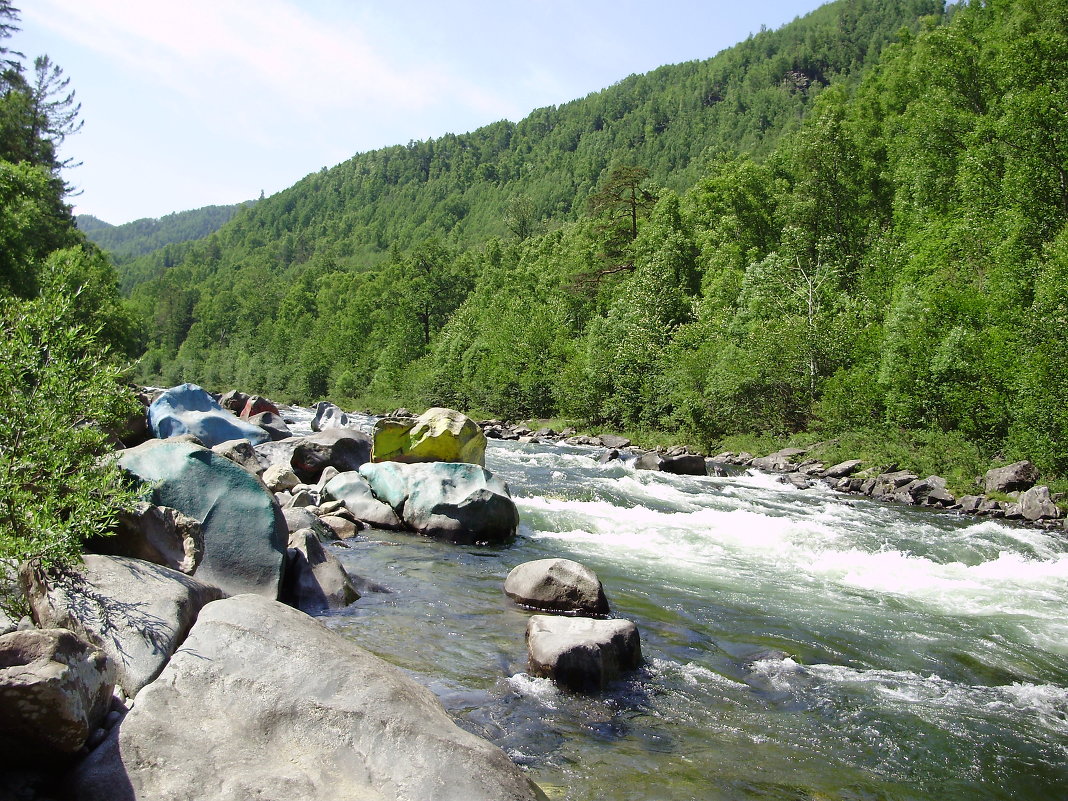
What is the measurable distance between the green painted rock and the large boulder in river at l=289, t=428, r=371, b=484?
19.0 inches

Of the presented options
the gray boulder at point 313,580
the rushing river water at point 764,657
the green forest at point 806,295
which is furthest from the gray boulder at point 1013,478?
the gray boulder at point 313,580

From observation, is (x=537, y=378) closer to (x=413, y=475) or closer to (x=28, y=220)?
(x=28, y=220)

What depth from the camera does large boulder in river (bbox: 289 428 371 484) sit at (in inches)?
645

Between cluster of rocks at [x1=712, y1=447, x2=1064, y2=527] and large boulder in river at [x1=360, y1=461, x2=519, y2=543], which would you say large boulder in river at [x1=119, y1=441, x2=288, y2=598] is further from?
cluster of rocks at [x1=712, y1=447, x2=1064, y2=527]

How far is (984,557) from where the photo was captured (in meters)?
14.3

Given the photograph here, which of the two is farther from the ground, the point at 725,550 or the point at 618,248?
the point at 618,248

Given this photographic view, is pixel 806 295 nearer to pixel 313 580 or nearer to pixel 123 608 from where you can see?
pixel 313 580

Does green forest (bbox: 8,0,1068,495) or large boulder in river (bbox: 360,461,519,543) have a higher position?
green forest (bbox: 8,0,1068,495)

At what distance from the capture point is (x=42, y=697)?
384cm

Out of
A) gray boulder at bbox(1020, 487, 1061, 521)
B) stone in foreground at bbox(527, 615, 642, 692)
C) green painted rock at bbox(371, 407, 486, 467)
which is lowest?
gray boulder at bbox(1020, 487, 1061, 521)

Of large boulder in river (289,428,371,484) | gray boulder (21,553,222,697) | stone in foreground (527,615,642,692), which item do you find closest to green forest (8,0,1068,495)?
gray boulder (21,553,222,697)

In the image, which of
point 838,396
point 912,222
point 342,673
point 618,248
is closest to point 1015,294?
point 838,396

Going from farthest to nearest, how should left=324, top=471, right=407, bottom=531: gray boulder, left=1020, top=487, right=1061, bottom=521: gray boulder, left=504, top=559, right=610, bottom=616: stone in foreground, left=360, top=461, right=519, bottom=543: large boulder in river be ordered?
1. left=1020, top=487, right=1061, bottom=521: gray boulder
2. left=324, top=471, right=407, bottom=531: gray boulder
3. left=360, top=461, right=519, bottom=543: large boulder in river
4. left=504, top=559, right=610, bottom=616: stone in foreground

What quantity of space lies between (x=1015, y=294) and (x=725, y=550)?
718 inches
